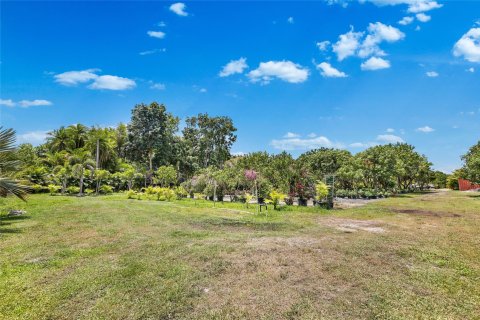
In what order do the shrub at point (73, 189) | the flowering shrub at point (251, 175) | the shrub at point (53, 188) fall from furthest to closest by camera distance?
the shrub at point (73, 189) → the shrub at point (53, 188) → the flowering shrub at point (251, 175)

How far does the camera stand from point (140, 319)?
4176mm

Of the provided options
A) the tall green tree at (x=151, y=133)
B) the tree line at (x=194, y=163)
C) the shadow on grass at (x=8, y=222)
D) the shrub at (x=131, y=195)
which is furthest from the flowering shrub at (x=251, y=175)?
the tall green tree at (x=151, y=133)

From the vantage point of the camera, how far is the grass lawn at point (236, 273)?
449cm

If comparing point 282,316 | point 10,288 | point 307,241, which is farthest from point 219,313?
point 307,241

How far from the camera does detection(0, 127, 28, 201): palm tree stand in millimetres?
9141

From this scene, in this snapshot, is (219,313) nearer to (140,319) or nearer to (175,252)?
(140,319)

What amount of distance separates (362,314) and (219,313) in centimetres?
208

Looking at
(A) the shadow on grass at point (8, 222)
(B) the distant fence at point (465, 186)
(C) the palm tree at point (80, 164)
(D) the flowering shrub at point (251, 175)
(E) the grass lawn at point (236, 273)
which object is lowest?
(E) the grass lawn at point (236, 273)

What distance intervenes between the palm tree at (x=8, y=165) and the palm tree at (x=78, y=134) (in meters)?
32.9

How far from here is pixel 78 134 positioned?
136 feet

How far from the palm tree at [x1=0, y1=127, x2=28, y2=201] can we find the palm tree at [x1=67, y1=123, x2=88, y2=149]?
32920 mm

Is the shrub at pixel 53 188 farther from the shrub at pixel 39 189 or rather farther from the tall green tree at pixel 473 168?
the tall green tree at pixel 473 168

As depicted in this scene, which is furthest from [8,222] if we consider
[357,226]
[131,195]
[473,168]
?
[473,168]

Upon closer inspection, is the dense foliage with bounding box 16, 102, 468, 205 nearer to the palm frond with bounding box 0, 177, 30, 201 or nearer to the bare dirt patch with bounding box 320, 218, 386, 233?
the bare dirt patch with bounding box 320, 218, 386, 233
